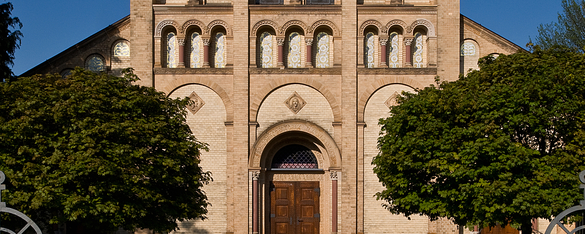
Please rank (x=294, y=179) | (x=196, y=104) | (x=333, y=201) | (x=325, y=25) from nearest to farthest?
(x=333, y=201), (x=196, y=104), (x=325, y=25), (x=294, y=179)

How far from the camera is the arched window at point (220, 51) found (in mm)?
26183

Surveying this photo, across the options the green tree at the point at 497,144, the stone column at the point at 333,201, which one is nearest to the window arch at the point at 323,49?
the stone column at the point at 333,201

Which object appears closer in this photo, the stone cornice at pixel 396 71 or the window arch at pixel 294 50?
the stone cornice at pixel 396 71

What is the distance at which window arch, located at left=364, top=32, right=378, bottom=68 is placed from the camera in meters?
26.0

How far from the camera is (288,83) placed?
84.2 feet

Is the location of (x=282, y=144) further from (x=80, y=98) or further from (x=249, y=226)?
(x=80, y=98)

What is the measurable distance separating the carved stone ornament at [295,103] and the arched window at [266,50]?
6.04 feet

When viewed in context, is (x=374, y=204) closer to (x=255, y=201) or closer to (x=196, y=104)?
(x=255, y=201)

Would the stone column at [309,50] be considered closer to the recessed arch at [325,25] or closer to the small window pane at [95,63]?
the recessed arch at [325,25]

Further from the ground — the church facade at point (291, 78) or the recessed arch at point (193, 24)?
the recessed arch at point (193, 24)

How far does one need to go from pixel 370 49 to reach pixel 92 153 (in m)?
14.1

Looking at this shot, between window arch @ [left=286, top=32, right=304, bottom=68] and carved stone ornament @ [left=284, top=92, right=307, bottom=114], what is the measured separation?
1.50m

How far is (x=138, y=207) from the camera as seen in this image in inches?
708

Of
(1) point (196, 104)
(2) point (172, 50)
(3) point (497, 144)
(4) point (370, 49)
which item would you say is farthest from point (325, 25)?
(3) point (497, 144)
